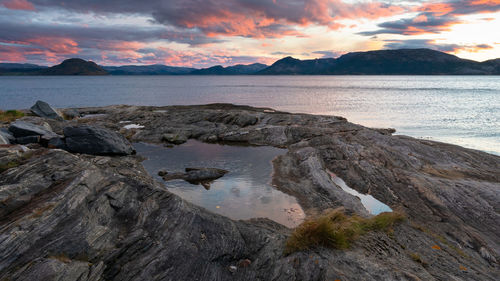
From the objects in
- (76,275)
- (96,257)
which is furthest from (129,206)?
(76,275)

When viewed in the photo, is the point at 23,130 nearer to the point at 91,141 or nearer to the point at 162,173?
the point at 91,141

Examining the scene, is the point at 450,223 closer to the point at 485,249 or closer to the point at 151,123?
the point at 485,249

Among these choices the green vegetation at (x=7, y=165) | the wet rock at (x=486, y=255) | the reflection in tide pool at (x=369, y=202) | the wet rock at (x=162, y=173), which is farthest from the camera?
the wet rock at (x=162, y=173)

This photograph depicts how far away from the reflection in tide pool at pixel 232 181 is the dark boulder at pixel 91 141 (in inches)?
128

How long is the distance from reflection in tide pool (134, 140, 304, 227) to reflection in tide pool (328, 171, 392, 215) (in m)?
4.69

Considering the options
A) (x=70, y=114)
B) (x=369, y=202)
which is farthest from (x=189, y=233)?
(x=70, y=114)

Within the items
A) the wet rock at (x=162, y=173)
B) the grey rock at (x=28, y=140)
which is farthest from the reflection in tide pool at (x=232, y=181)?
the grey rock at (x=28, y=140)

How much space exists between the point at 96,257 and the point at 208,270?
357 centimetres

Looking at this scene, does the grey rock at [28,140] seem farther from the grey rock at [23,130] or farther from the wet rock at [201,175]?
the wet rock at [201,175]

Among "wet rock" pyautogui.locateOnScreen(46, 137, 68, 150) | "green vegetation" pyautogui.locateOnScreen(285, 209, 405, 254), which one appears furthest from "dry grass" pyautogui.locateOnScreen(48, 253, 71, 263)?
"wet rock" pyautogui.locateOnScreen(46, 137, 68, 150)

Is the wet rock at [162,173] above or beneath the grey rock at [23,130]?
beneath

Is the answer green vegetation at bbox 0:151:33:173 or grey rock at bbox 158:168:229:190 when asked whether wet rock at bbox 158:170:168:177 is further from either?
green vegetation at bbox 0:151:33:173

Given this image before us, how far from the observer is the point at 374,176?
2222cm

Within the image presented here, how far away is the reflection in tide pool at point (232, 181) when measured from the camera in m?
17.2
